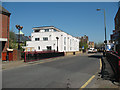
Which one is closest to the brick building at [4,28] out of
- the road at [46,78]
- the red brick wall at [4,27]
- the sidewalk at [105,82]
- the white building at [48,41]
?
the red brick wall at [4,27]

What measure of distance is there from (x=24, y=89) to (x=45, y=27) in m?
41.1

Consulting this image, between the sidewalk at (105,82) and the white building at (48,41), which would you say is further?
the white building at (48,41)

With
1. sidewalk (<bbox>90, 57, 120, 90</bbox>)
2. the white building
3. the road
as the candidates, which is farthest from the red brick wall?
sidewalk (<bbox>90, 57, 120, 90</bbox>)

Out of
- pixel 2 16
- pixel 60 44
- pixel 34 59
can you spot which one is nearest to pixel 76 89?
pixel 34 59

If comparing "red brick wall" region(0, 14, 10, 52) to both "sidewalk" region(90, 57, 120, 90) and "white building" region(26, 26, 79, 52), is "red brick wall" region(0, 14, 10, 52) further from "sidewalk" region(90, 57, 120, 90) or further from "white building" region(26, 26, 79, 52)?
"sidewalk" region(90, 57, 120, 90)

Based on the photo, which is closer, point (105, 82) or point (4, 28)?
point (105, 82)

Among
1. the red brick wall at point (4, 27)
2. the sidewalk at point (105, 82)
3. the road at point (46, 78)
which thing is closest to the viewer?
the sidewalk at point (105, 82)

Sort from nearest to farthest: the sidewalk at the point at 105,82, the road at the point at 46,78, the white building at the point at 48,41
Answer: the sidewalk at the point at 105,82 < the road at the point at 46,78 < the white building at the point at 48,41

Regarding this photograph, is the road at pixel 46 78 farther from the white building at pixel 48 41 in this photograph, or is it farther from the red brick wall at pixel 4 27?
the white building at pixel 48 41

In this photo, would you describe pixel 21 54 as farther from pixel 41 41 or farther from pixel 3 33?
pixel 41 41

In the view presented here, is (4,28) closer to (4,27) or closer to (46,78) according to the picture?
(4,27)

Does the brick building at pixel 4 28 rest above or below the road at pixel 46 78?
above

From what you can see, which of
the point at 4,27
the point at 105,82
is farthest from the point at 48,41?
the point at 105,82

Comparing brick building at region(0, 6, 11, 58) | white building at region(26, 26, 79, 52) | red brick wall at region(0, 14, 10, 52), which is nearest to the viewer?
brick building at region(0, 6, 11, 58)
